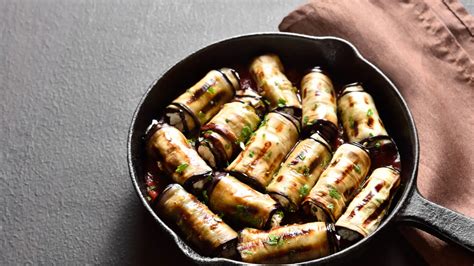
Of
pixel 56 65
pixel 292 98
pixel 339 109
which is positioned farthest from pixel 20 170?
pixel 339 109

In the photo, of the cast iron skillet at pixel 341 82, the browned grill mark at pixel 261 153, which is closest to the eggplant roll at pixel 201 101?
the cast iron skillet at pixel 341 82

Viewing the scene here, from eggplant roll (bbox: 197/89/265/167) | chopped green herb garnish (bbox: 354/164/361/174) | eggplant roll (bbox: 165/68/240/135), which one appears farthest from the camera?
eggplant roll (bbox: 165/68/240/135)

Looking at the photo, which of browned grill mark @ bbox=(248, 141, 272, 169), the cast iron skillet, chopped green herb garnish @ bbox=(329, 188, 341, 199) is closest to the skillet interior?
the cast iron skillet

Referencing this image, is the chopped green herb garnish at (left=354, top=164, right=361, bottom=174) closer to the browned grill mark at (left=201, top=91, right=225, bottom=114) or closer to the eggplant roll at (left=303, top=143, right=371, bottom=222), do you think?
the eggplant roll at (left=303, top=143, right=371, bottom=222)

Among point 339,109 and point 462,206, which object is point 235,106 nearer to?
point 339,109

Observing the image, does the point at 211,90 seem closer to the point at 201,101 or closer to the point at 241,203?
the point at 201,101

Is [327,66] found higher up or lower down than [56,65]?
higher up
